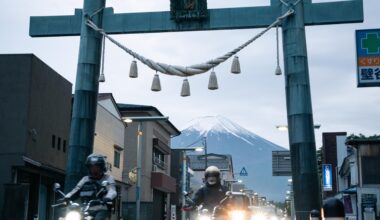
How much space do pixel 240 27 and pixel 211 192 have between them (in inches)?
176

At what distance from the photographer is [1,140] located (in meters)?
23.7

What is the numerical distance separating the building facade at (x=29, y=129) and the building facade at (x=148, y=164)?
1895 cm

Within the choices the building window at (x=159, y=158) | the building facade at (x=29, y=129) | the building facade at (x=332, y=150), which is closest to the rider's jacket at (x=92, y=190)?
the building facade at (x=29, y=129)

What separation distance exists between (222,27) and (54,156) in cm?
1537

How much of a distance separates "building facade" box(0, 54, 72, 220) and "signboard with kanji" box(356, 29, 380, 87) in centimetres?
1292

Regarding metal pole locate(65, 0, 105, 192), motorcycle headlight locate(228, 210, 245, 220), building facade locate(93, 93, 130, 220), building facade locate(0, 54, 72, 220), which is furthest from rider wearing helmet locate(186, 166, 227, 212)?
building facade locate(93, 93, 130, 220)

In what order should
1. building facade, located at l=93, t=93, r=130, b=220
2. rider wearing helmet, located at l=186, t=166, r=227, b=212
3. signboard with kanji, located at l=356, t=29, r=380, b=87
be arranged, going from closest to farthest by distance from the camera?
rider wearing helmet, located at l=186, t=166, r=227, b=212 → signboard with kanji, located at l=356, t=29, r=380, b=87 → building facade, located at l=93, t=93, r=130, b=220

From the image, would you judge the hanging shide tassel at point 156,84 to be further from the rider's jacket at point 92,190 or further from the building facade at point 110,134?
the building facade at point 110,134

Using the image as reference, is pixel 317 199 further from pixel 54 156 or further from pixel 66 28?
pixel 54 156

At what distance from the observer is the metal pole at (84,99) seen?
13602 millimetres

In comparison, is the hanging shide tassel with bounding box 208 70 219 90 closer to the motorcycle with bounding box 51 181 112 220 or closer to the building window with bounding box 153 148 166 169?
the motorcycle with bounding box 51 181 112 220

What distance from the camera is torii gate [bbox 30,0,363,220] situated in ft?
43.0

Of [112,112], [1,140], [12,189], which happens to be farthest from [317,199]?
[112,112]

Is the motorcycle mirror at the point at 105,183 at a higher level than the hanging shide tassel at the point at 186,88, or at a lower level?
lower
